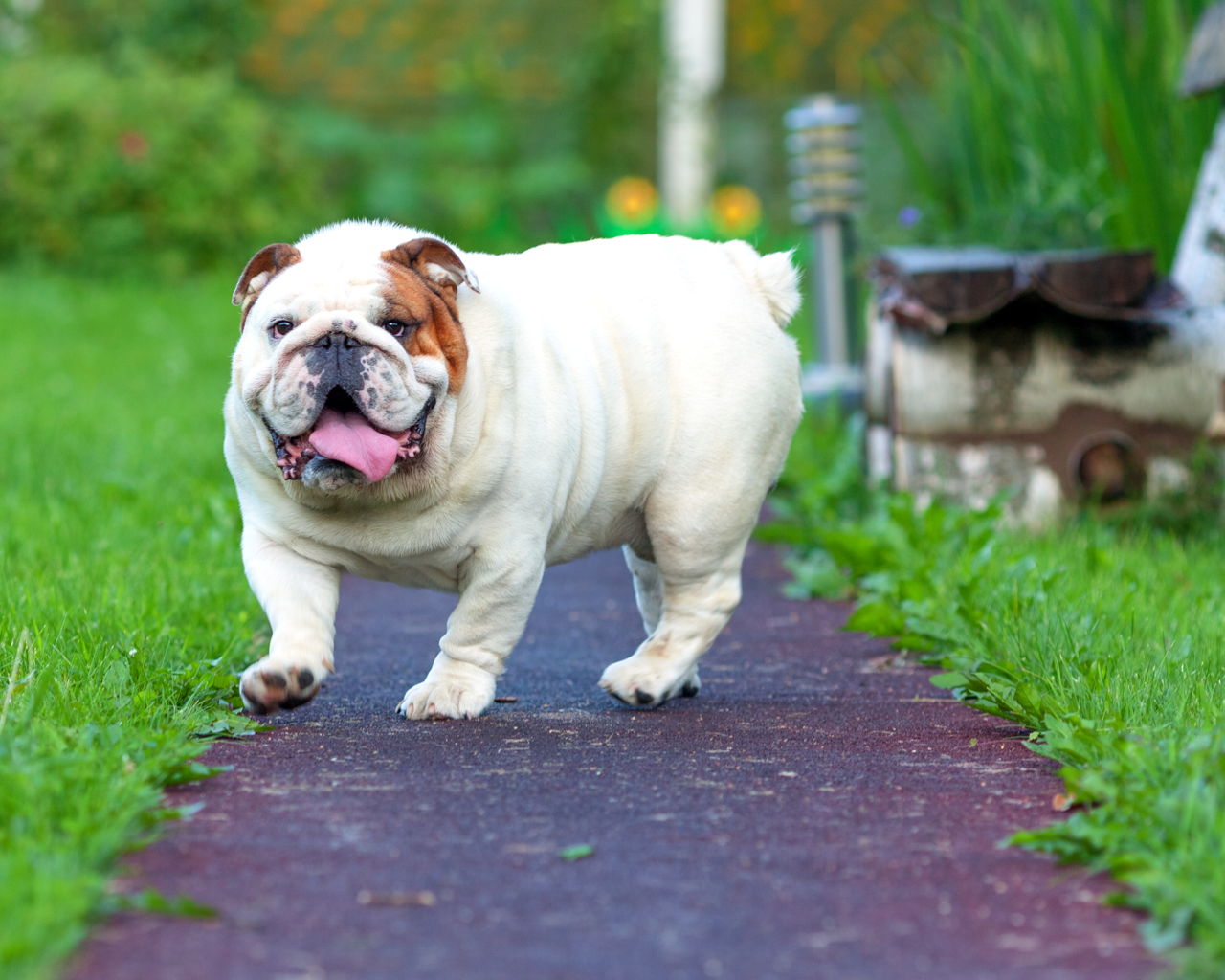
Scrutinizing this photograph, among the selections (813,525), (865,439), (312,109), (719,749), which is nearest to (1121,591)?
(719,749)

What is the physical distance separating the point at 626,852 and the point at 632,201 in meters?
12.1

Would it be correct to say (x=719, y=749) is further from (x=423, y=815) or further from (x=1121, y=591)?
(x=1121, y=591)

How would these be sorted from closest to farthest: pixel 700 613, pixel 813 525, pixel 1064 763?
1. pixel 1064 763
2. pixel 700 613
3. pixel 813 525

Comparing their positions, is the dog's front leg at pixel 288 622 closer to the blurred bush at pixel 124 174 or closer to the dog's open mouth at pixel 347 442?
the dog's open mouth at pixel 347 442

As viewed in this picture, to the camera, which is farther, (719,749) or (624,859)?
(719,749)

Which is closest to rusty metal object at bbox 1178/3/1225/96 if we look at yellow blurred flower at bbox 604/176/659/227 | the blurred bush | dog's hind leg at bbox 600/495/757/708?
dog's hind leg at bbox 600/495/757/708

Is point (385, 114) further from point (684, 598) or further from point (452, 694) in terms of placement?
point (452, 694)

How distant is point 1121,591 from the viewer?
174 inches

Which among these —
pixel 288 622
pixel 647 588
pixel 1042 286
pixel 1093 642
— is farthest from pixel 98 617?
pixel 1042 286

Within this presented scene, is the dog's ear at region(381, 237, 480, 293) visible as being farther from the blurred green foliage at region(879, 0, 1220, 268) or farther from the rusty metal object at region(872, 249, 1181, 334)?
the blurred green foliage at region(879, 0, 1220, 268)

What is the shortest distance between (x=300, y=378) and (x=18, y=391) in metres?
→ 5.61

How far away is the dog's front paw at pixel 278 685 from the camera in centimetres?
329

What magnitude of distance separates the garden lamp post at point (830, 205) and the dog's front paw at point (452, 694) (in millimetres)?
5399

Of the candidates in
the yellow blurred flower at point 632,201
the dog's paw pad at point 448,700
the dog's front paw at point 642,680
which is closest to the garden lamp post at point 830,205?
the yellow blurred flower at point 632,201
